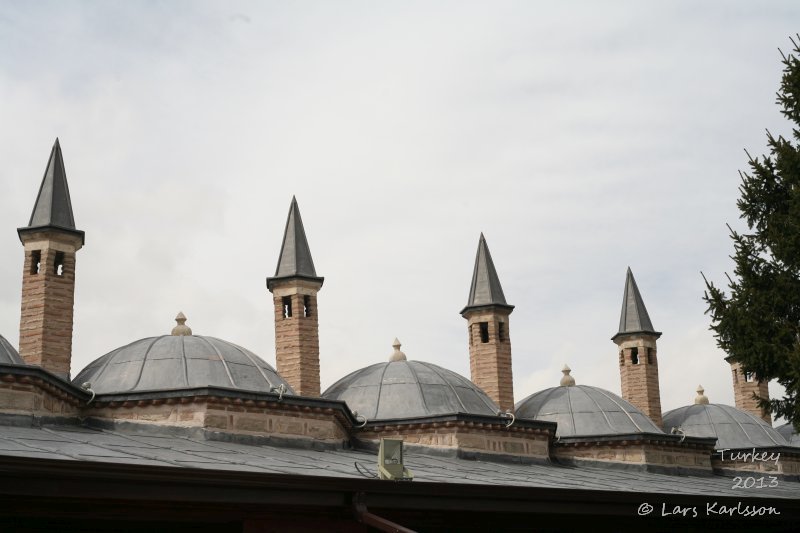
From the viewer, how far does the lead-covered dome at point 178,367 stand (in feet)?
57.9

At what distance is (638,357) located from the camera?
30.4m

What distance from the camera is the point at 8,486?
282 inches

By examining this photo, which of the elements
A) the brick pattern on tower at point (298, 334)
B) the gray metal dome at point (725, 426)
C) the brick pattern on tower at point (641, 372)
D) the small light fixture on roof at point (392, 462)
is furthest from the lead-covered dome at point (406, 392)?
the small light fixture on roof at point (392, 462)

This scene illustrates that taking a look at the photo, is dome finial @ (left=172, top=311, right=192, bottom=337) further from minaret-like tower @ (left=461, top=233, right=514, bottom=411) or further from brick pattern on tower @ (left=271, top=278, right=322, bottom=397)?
minaret-like tower @ (left=461, top=233, right=514, bottom=411)

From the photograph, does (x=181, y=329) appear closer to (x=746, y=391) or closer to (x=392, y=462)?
(x=392, y=462)

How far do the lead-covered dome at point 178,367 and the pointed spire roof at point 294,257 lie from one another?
3.66 metres

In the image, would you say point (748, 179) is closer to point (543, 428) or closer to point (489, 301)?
point (543, 428)

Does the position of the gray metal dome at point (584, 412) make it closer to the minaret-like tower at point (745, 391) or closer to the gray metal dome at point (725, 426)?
the gray metal dome at point (725, 426)

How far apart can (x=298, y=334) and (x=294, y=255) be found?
2103 mm

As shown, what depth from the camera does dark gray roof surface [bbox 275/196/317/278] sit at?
2288 cm

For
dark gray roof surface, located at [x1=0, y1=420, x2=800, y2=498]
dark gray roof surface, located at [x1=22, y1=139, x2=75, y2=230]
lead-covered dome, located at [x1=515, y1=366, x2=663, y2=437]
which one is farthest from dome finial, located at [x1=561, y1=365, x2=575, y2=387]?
dark gray roof surface, located at [x1=22, y1=139, x2=75, y2=230]

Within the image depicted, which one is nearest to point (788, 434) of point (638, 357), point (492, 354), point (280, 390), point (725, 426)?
point (725, 426)

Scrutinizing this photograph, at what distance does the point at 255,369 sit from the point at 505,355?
8.68 meters

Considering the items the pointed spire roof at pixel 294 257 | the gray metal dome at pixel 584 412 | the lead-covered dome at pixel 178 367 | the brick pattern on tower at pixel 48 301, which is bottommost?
the gray metal dome at pixel 584 412
